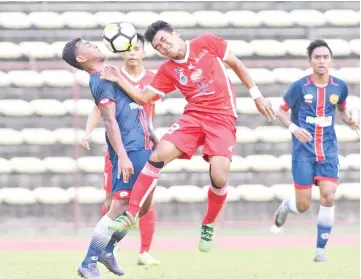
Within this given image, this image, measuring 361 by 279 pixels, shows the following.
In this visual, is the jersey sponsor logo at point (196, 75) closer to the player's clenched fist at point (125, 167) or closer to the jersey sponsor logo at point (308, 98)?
the player's clenched fist at point (125, 167)

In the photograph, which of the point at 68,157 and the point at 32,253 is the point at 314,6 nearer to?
the point at 68,157

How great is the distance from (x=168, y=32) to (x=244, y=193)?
22.3 ft

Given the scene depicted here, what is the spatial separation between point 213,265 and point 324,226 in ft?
3.67

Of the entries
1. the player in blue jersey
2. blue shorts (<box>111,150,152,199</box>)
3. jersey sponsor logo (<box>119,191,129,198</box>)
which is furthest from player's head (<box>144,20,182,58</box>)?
the player in blue jersey

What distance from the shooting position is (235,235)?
42.6 feet

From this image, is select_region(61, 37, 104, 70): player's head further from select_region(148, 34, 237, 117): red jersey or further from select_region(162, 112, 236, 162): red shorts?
select_region(162, 112, 236, 162): red shorts

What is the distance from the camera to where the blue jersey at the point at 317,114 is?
9570 millimetres

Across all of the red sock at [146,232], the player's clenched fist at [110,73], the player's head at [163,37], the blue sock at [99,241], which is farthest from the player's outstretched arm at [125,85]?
the red sock at [146,232]

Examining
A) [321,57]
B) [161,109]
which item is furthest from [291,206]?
[161,109]

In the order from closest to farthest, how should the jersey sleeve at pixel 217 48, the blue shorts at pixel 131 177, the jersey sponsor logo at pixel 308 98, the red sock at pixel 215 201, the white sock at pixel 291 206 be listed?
1. the blue shorts at pixel 131 177
2. the jersey sleeve at pixel 217 48
3. the red sock at pixel 215 201
4. the jersey sponsor logo at pixel 308 98
5. the white sock at pixel 291 206

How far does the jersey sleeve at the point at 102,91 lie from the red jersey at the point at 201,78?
557 mm

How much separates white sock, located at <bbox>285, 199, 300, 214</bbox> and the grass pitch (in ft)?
1.39

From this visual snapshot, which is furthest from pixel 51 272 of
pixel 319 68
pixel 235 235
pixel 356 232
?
pixel 356 232

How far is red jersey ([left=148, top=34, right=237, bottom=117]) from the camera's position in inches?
312
